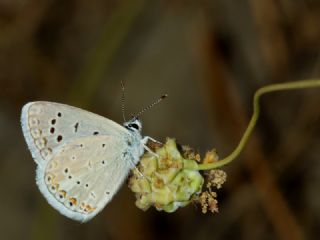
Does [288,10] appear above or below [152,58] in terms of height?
above

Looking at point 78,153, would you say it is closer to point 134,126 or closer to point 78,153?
point 78,153

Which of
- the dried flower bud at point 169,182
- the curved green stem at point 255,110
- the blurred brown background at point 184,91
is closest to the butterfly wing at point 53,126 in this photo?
the dried flower bud at point 169,182

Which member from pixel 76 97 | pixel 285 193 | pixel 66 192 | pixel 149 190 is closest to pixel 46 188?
pixel 66 192

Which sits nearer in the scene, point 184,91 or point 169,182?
point 169,182

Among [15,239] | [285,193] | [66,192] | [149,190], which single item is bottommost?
[15,239]

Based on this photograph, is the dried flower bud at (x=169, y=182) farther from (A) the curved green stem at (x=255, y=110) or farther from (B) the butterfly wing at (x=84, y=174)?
(B) the butterfly wing at (x=84, y=174)

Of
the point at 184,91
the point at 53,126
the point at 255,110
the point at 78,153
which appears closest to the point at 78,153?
the point at 78,153

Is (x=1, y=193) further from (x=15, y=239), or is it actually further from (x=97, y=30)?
(x=97, y=30)

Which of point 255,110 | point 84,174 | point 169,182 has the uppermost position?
point 255,110
